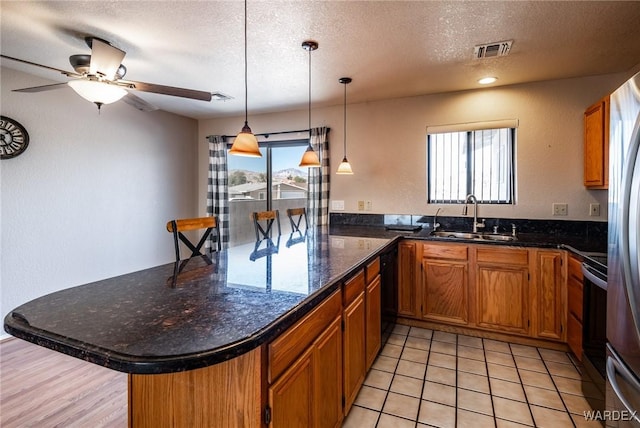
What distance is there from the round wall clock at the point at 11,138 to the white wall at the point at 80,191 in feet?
0.21

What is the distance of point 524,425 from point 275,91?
130 inches

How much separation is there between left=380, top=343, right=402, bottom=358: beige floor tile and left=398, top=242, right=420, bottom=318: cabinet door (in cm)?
46

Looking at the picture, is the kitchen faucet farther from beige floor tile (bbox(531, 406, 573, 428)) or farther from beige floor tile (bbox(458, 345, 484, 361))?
beige floor tile (bbox(531, 406, 573, 428))

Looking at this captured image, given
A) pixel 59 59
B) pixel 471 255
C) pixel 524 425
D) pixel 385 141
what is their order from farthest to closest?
pixel 385 141, pixel 471 255, pixel 59 59, pixel 524 425

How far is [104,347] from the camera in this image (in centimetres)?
81

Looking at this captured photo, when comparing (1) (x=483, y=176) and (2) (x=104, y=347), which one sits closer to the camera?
(2) (x=104, y=347)

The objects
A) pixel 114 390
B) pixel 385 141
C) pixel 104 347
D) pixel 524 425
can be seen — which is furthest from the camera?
pixel 385 141

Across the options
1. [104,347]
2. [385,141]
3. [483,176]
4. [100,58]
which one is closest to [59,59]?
[100,58]

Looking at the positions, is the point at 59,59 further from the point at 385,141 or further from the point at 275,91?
the point at 385,141

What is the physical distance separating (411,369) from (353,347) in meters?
0.82

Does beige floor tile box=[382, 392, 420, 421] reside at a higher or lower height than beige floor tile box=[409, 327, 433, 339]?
lower

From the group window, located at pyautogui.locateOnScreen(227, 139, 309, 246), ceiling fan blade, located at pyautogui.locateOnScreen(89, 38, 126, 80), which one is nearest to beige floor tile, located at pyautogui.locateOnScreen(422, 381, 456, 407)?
window, located at pyautogui.locateOnScreen(227, 139, 309, 246)

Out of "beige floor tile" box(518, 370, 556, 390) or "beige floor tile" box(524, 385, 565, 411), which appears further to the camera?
"beige floor tile" box(518, 370, 556, 390)

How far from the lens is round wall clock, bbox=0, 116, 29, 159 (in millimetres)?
2693
